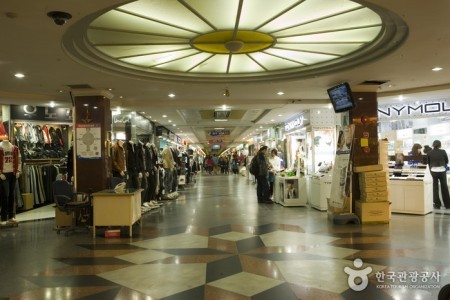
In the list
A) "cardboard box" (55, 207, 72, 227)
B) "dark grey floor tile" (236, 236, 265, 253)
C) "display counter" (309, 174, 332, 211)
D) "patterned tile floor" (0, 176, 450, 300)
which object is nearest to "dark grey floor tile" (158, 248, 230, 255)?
"patterned tile floor" (0, 176, 450, 300)

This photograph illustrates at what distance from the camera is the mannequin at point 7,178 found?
794cm

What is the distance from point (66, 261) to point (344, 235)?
4381 mm

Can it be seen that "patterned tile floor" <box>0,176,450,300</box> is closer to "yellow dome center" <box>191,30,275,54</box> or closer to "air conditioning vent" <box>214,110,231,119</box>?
"yellow dome center" <box>191,30,275,54</box>

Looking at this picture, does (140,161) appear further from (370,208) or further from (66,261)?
(370,208)

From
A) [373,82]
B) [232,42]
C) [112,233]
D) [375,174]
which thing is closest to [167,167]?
[112,233]

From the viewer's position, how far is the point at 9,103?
381 inches

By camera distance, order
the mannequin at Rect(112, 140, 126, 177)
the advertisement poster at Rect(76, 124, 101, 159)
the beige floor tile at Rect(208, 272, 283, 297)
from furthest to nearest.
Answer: the mannequin at Rect(112, 140, 126, 177) → the advertisement poster at Rect(76, 124, 101, 159) → the beige floor tile at Rect(208, 272, 283, 297)

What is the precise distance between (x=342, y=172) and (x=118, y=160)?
508cm

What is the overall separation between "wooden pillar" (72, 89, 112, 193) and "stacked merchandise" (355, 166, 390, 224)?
5492mm

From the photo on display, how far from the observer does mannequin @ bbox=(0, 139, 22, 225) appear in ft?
26.0

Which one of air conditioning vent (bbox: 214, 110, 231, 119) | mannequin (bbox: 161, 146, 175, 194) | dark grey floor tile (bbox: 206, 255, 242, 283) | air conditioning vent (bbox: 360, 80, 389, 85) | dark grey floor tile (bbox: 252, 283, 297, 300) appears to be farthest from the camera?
air conditioning vent (bbox: 214, 110, 231, 119)

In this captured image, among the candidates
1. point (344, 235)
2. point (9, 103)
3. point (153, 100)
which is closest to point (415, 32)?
point (344, 235)

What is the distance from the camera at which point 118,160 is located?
8883 millimetres

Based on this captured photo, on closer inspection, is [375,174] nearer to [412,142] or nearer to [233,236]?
[233,236]
